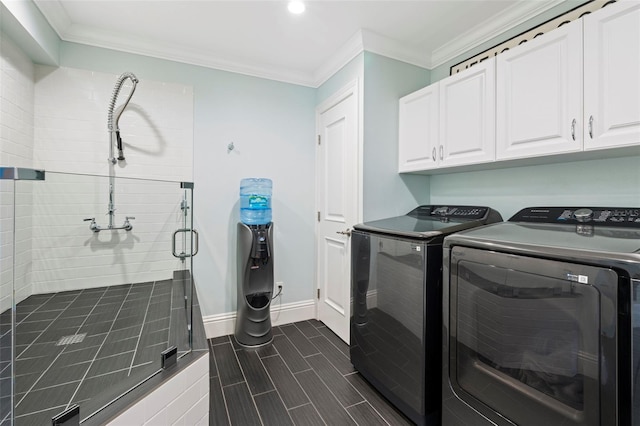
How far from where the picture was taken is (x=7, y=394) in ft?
3.19

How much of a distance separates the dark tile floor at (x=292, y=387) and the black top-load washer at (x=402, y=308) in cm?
13

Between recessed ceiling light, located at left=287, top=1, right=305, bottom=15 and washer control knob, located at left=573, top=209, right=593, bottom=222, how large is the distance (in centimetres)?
207

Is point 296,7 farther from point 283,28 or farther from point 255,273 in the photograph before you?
point 255,273

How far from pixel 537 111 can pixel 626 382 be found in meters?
1.26

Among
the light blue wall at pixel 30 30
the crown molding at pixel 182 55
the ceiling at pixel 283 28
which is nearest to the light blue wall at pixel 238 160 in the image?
the crown molding at pixel 182 55

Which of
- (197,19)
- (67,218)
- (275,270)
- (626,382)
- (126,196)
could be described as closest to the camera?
(626,382)

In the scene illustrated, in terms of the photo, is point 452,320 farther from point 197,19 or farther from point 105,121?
point 105,121

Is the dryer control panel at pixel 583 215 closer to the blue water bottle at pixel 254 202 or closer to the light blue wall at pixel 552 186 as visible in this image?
the light blue wall at pixel 552 186

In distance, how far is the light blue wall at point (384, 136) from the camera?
2.28 m

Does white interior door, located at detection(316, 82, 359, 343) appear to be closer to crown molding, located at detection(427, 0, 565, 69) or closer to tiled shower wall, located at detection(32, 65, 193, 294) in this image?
crown molding, located at detection(427, 0, 565, 69)

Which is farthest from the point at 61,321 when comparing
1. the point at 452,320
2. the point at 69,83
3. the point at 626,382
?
the point at 626,382

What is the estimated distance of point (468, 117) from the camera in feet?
6.21

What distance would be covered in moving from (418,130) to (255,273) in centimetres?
176

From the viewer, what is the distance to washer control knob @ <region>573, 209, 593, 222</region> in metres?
1.51
